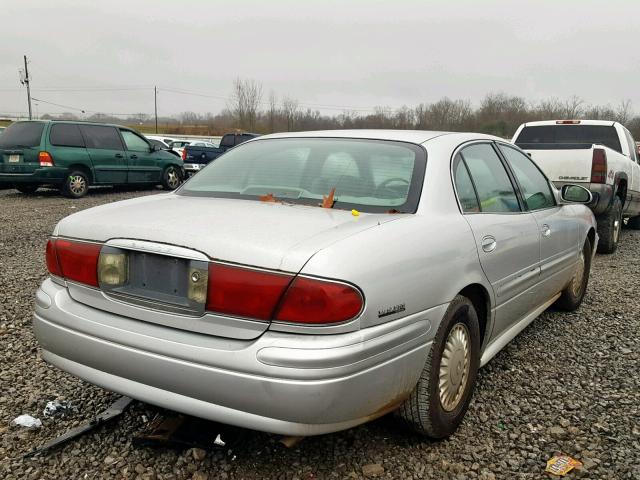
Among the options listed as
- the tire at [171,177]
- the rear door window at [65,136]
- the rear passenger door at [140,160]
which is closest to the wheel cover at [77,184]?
the rear door window at [65,136]

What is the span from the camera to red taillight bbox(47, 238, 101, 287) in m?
2.28

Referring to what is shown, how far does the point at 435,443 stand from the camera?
2.55 meters

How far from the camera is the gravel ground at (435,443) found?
2344mm

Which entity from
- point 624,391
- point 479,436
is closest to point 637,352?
point 624,391

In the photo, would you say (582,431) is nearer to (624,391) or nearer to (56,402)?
(624,391)

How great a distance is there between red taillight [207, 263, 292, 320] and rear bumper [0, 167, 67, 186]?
1061cm

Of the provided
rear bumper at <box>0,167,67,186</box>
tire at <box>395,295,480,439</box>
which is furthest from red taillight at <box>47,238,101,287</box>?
rear bumper at <box>0,167,67,186</box>

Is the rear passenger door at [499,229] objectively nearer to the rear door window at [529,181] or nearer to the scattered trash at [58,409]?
the rear door window at [529,181]

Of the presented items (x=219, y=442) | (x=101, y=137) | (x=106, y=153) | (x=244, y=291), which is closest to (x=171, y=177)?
(x=106, y=153)

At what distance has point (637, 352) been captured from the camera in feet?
12.3

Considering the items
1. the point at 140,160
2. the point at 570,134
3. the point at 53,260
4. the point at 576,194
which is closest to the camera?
the point at 53,260

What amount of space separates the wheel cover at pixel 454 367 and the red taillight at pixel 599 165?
5.28 m

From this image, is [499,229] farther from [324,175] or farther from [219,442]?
[219,442]

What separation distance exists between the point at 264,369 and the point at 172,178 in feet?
42.0
